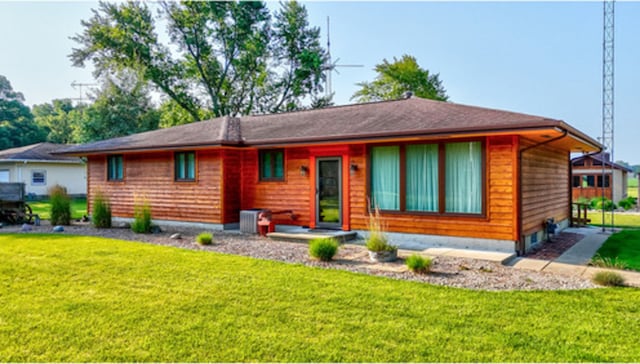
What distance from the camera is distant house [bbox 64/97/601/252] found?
7.74m

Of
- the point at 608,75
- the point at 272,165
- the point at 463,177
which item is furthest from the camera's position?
the point at 608,75

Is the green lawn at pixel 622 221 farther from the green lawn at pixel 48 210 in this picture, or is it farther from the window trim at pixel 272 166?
the green lawn at pixel 48 210

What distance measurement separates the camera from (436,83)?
33.2m

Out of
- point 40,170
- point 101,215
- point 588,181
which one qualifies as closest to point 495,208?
point 101,215

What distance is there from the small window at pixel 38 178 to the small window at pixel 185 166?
19.0 meters

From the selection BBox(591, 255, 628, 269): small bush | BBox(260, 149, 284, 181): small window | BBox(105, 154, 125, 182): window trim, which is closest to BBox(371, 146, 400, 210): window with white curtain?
BBox(260, 149, 284, 181): small window

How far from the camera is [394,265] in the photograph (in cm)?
657

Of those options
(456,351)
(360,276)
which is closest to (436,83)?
(360,276)

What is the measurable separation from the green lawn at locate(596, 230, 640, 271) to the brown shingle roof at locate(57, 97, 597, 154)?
2398 millimetres

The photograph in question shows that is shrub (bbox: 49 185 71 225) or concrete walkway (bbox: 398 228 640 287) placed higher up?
shrub (bbox: 49 185 71 225)

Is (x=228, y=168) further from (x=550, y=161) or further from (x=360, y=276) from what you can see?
(x=550, y=161)

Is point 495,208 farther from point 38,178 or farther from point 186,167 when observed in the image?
point 38,178

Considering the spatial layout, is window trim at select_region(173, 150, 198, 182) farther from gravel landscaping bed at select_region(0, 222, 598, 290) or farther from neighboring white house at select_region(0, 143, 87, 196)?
neighboring white house at select_region(0, 143, 87, 196)

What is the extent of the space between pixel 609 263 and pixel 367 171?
4.75m
